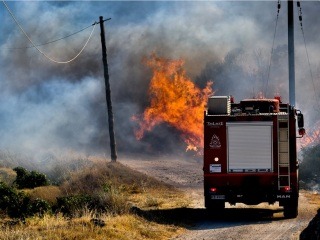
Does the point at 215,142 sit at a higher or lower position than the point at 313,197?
higher

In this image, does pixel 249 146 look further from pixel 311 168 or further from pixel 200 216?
pixel 311 168

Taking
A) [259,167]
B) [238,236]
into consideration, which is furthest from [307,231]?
[259,167]

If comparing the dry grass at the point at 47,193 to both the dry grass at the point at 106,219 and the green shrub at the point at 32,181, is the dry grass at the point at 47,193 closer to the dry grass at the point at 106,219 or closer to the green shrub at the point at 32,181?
the dry grass at the point at 106,219

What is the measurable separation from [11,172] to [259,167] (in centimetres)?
2011

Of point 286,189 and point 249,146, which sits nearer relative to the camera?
point 286,189

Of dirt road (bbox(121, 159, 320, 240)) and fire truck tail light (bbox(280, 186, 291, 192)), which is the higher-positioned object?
fire truck tail light (bbox(280, 186, 291, 192))

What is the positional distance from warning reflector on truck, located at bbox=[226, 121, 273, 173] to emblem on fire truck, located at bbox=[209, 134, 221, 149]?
337 millimetres

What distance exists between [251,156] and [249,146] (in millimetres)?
342

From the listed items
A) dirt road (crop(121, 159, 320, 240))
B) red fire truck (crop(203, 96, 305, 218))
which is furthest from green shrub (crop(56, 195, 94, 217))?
red fire truck (crop(203, 96, 305, 218))

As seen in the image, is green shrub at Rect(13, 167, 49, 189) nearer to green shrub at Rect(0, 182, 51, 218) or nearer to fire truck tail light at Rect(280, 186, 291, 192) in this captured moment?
green shrub at Rect(0, 182, 51, 218)

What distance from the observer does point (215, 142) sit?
20.2 meters

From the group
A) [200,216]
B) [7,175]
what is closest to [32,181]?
[7,175]

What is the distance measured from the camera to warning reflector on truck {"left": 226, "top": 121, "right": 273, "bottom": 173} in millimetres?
19984

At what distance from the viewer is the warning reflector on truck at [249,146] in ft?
65.6
